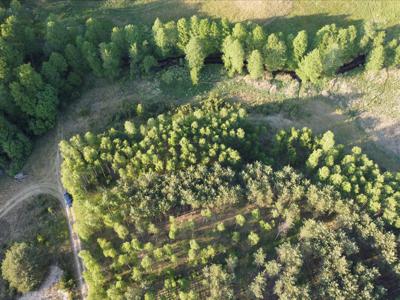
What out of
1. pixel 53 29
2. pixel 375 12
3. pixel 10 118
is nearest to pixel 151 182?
pixel 10 118

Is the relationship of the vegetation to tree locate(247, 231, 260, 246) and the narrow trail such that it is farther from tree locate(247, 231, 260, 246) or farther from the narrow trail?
the narrow trail

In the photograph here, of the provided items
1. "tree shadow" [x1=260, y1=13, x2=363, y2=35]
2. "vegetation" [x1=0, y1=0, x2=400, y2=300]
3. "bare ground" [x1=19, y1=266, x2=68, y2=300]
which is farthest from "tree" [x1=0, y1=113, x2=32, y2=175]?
"tree shadow" [x1=260, y1=13, x2=363, y2=35]

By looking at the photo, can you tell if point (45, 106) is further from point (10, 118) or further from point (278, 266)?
point (278, 266)

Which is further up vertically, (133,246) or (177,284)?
(133,246)

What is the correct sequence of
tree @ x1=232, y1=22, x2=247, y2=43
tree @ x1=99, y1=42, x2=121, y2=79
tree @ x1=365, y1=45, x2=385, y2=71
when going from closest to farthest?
tree @ x1=99, y1=42, x2=121, y2=79, tree @ x1=232, y1=22, x2=247, y2=43, tree @ x1=365, y1=45, x2=385, y2=71

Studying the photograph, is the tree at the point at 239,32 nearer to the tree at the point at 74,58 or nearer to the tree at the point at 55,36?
the tree at the point at 74,58

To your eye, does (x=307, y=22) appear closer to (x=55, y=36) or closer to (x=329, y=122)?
(x=329, y=122)

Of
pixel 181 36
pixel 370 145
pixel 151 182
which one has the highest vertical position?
pixel 181 36
